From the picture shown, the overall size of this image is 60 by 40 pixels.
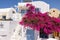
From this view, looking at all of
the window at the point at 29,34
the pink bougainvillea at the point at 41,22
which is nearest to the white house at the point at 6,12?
the window at the point at 29,34

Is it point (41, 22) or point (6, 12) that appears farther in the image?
point (6, 12)

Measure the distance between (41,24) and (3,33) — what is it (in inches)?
289

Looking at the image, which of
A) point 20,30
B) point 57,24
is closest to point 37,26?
point 57,24

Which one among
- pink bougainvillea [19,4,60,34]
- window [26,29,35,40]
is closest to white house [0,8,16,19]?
window [26,29,35,40]

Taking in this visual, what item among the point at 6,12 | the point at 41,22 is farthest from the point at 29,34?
the point at 6,12

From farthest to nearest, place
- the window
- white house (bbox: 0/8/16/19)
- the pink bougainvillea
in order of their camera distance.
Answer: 1. white house (bbox: 0/8/16/19)
2. the window
3. the pink bougainvillea

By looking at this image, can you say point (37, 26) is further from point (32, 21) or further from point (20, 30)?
point (20, 30)

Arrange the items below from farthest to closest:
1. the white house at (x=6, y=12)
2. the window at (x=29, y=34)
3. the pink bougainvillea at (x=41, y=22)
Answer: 1. the white house at (x=6, y=12)
2. the window at (x=29, y=34)
3. the pink bougainvillea at (x=41, y=22)

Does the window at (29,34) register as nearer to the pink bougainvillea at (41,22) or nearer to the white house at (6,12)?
the pink bougainvillea at (41,22)

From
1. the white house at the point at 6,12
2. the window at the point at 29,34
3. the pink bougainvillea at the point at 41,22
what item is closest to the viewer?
the pink bougainvillea at the point at 41,22

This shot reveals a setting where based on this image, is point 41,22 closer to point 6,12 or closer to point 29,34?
point 29,34

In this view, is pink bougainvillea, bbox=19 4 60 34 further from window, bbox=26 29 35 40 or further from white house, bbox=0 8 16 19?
white house, bbox=0 8 16 19

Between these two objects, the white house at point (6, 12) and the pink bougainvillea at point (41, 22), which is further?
the white house at point (6, 12)

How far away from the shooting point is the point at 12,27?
16828mm
